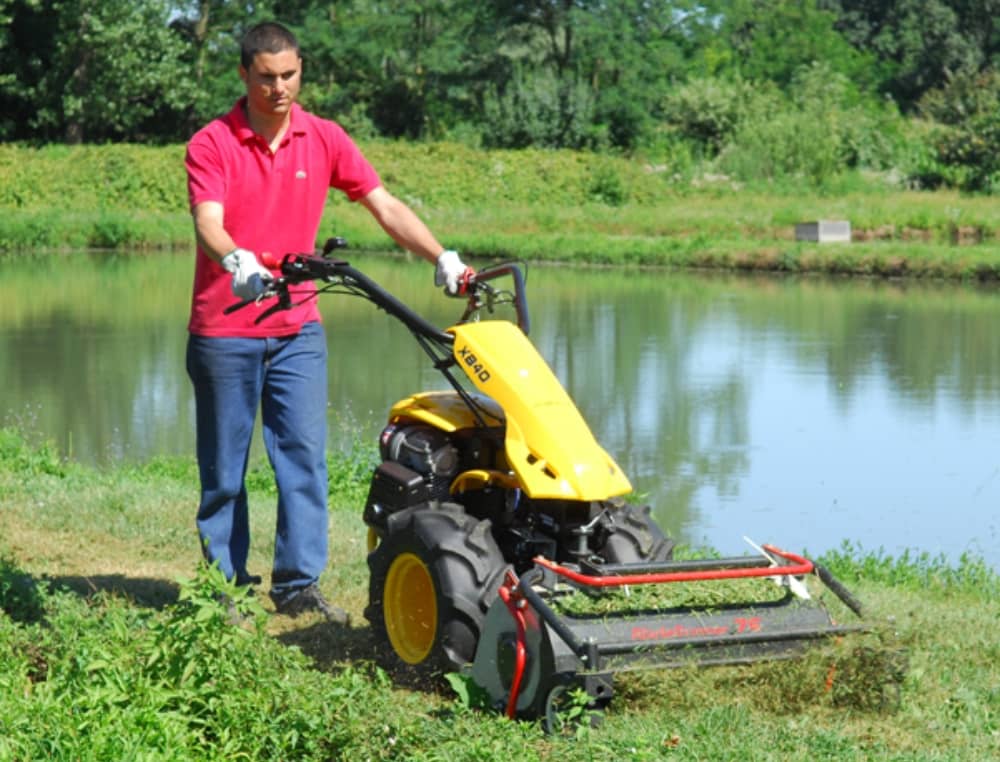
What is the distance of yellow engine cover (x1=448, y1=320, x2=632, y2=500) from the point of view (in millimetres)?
4734

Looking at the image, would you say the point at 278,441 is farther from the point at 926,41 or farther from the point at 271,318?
the point at 926,41

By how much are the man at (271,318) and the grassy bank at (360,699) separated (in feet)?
1.14

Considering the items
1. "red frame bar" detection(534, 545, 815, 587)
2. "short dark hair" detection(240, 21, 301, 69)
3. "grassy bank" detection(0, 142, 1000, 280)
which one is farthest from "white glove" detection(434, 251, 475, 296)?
"grassy bank" detection(0, 142, 1000, 280)

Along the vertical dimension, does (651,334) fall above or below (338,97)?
below

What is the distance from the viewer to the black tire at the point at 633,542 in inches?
195

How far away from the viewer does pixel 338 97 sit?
4644 centimetres

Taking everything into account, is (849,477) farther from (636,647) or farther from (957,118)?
(957,118)

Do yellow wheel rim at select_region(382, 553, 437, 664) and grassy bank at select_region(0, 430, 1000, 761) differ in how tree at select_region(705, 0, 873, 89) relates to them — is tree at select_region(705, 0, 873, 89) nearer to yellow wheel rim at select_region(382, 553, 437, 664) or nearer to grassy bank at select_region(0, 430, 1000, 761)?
grassy bank at select_region(0, 430, 1000, 761)

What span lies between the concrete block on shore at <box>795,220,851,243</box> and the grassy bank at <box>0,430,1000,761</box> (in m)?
20.8

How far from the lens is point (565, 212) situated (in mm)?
31922

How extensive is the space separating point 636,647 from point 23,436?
7.38 m

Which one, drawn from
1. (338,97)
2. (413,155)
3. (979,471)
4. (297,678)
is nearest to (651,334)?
(979,471)

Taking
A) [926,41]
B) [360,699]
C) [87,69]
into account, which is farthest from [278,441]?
[926,41]

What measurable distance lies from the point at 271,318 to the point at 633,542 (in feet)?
4.88
